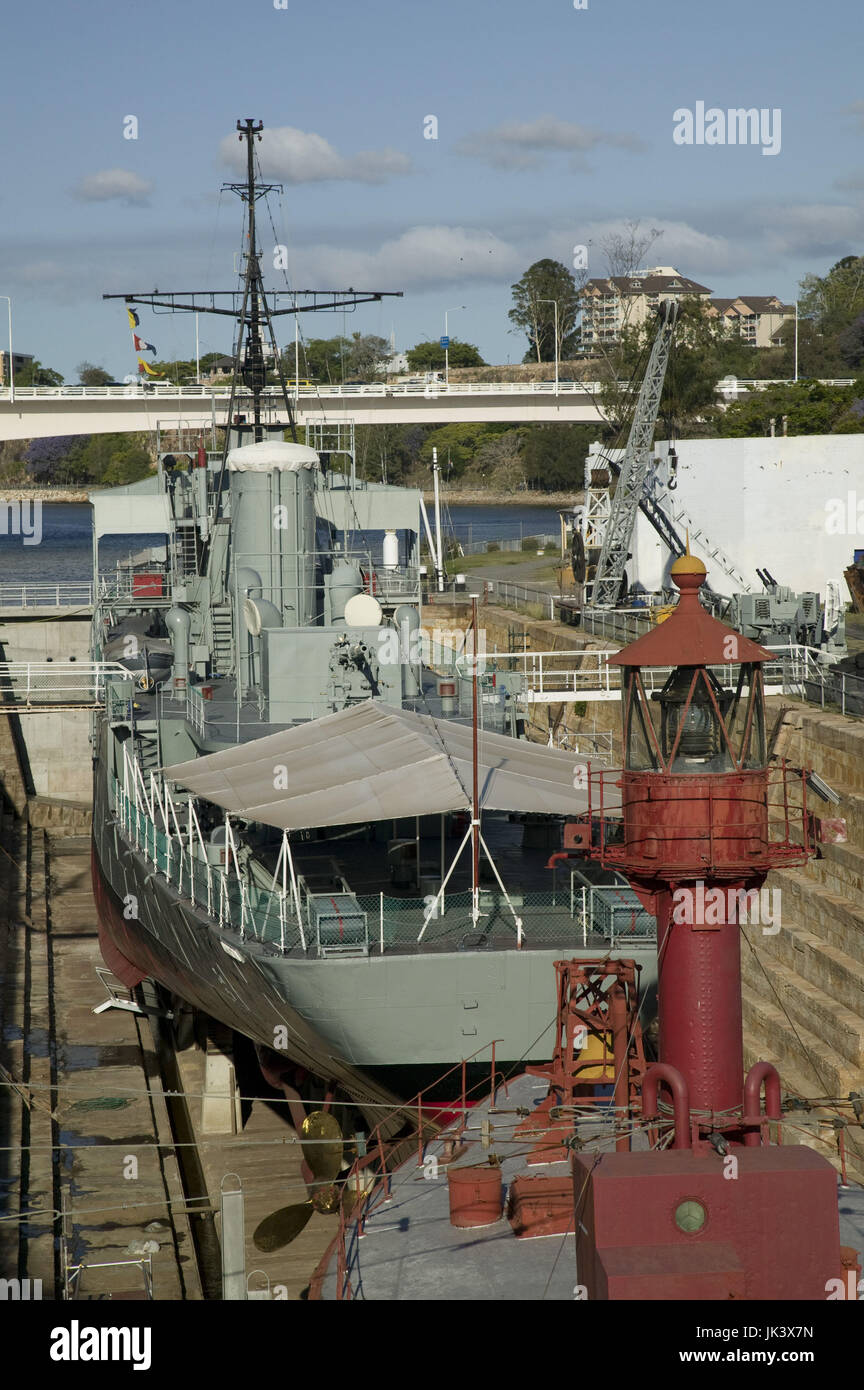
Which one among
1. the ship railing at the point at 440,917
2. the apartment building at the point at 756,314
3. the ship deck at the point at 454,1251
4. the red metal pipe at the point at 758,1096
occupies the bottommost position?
the ship deck at the point at 454,1251

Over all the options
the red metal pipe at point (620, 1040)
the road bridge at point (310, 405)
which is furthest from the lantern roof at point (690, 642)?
the road bridge at point (310, 405)

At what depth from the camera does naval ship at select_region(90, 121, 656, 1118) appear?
1825cm

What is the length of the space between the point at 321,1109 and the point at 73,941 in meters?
14.7

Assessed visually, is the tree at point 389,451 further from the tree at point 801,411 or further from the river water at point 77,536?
the tree at point 801,411

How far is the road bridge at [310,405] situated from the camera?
64375 millimetres

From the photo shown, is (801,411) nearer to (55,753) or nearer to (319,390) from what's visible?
(319,390)

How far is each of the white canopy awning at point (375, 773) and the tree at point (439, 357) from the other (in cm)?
13226

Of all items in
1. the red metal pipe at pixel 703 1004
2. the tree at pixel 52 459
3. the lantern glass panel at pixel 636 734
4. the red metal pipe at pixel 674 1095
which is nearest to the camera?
the red metal pipe at pixel 674 1095

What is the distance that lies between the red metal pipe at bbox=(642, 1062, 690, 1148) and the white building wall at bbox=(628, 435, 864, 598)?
35.1m

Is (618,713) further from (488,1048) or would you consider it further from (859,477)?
(488,1048)

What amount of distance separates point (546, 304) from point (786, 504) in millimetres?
89978

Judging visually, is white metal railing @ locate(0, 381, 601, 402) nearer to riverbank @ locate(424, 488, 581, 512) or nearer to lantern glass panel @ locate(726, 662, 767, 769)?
lantern glass panel @ locate(726, 662, 767, 769)

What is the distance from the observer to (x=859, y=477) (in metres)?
44.9
